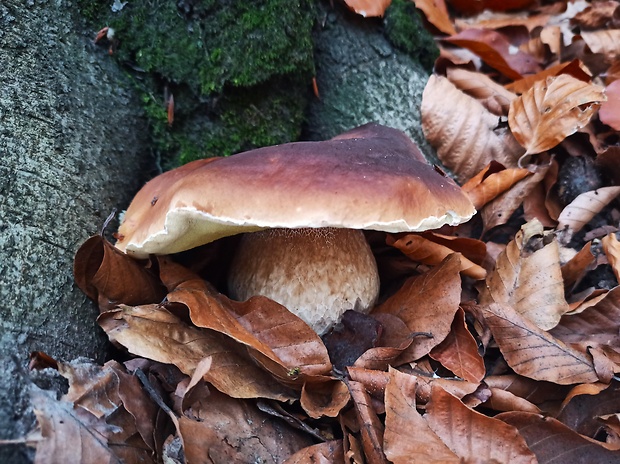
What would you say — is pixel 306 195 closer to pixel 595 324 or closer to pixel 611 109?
pixel 595 324

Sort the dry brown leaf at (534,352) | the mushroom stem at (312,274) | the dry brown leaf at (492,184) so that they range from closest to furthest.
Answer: the dry brown leaf at (534,352) < the mushroom stem at (312,274) < the dry brown leaf at (492,184)

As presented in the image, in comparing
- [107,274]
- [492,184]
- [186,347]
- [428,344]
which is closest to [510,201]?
[492,184]

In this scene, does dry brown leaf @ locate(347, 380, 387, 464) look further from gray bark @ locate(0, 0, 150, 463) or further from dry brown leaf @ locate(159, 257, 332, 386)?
gray bark @ locate(0, 0, 150, 463)

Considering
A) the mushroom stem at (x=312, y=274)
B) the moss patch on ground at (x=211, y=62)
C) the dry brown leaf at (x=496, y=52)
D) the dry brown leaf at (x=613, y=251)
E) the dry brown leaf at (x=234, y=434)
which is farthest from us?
the dry brown leaf at (x=496, y=52)

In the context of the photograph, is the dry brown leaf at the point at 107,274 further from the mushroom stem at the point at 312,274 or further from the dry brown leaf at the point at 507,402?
the dry brown leaf at the point at 507,402

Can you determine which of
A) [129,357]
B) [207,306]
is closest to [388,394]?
[207,306]

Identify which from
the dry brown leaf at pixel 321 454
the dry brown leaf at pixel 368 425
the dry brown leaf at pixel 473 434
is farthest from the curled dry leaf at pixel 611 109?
the dry brown leaf at pixel 321 454

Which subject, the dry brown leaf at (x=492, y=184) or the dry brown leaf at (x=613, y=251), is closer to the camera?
the dry brown leaf at (x=613, y=251)
